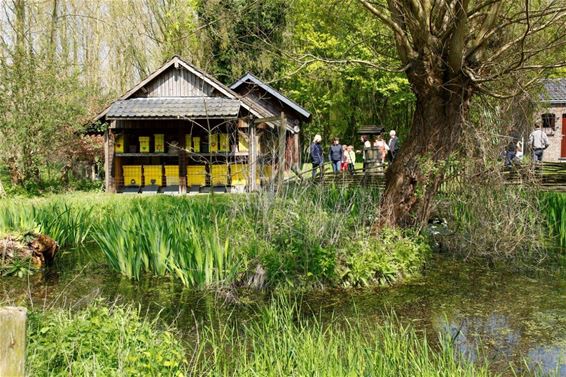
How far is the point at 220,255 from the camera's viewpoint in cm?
733

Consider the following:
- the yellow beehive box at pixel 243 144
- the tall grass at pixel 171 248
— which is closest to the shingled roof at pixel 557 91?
the yellow beehive box at pixel 243 144

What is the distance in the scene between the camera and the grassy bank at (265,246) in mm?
7531

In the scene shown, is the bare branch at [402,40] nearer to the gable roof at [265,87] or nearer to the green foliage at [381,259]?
the green foliage at [381,259]

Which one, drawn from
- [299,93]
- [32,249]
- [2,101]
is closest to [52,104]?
[2,101]

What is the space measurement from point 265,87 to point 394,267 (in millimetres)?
18805

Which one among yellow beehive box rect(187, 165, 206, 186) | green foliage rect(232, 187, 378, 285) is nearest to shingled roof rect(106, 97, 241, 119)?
yellow beehive box rect(187, 165, 206, 186)

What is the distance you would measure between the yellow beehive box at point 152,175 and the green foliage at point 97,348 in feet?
48.9

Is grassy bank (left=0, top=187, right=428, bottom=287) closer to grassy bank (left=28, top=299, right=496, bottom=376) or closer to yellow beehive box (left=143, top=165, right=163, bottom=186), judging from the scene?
grassy bank (left=28, top=299, right=496, bottom=376)

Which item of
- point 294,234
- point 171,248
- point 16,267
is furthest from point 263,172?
point 16,267

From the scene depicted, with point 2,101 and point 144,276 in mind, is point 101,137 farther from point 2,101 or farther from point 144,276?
point 144,276

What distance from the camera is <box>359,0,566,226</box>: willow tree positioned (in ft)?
28.2

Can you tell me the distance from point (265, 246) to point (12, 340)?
5635mm

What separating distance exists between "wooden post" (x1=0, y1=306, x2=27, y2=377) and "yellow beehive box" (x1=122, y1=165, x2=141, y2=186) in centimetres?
1729

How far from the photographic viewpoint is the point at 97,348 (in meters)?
4.16
